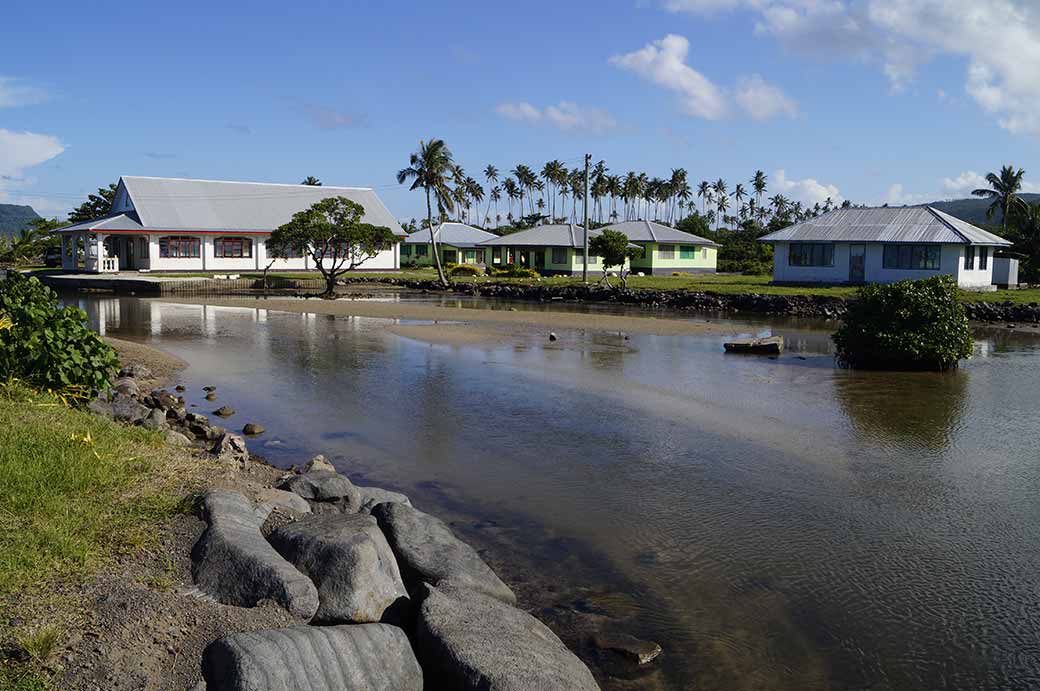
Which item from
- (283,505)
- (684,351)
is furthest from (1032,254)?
(283,505)

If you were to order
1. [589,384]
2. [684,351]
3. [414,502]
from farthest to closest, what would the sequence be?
[684,351] → [589,384] → [414,502]

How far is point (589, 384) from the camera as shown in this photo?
784 inches

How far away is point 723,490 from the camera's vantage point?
11586 millimetres

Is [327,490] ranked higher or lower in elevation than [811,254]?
lower

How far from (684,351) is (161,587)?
21.9m

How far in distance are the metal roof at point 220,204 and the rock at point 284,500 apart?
53.7 metres

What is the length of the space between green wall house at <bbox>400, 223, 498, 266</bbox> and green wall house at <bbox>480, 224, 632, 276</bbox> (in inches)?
215

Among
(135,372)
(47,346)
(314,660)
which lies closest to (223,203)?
(135,372)

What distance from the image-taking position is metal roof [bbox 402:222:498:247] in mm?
80250

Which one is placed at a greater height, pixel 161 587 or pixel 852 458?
pixel 161 587

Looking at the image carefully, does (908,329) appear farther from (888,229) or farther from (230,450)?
(888,229)

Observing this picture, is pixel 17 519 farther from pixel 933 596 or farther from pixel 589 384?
pixel 589 384

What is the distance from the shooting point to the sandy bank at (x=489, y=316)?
33781 mm

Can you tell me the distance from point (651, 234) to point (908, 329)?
149ft
